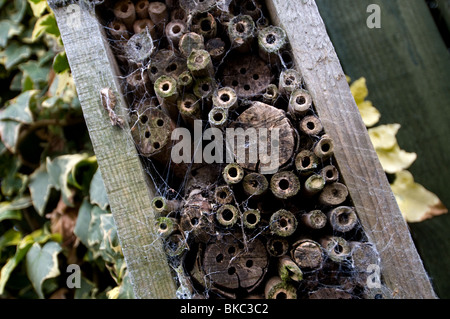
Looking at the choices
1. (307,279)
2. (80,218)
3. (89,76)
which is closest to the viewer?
(307,279)

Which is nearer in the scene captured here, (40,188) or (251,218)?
(251,218)

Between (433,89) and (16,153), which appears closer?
(433,89)

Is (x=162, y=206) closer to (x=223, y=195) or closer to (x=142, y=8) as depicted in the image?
(x=223, y=195)

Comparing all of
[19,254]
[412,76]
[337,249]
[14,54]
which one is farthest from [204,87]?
[14,54]

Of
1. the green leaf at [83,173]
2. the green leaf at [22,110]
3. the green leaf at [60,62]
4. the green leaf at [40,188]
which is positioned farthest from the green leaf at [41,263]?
the green leaf at [60,62]

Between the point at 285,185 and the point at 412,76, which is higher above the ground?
the point at 412,76

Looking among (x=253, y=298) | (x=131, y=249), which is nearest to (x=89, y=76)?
(x=131, y=249)

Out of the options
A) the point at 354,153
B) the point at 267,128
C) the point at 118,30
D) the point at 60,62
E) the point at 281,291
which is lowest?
the point at 281,291

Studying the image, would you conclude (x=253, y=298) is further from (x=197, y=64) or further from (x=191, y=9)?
(x=191, y=9)
